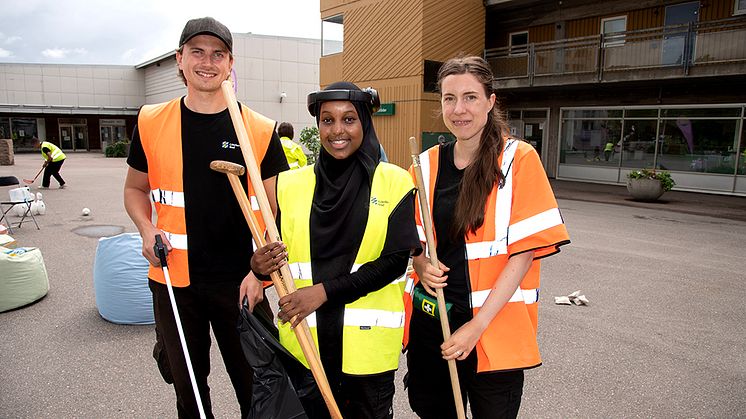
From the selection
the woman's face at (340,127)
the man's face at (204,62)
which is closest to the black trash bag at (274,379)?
the woman's face at (340,127)

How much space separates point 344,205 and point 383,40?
1848 centimetres

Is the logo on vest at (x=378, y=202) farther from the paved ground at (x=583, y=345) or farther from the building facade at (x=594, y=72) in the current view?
the building facade at (x=594, y=72)

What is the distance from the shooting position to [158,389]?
3.67m

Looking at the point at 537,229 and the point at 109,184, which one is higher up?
the point at 537,229

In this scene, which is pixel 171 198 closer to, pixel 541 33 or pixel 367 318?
pixel 367 318

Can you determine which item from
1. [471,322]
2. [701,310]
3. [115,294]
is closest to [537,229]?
[471,322]

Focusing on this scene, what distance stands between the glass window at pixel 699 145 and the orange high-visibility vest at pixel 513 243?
16825 mm

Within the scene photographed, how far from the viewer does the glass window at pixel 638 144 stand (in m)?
17.1

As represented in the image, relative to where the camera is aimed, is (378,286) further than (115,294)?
No

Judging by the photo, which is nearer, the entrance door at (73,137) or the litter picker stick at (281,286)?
the litter picker stick at (281,286)

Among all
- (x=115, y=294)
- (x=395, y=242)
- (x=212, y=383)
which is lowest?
(x=212, y=383)

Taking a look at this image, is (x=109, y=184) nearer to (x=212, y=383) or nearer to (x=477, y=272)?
(x=212, y=383)

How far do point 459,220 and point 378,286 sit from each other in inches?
17.0

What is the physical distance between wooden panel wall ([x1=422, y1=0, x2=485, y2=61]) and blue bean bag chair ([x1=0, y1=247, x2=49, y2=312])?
15206mm
